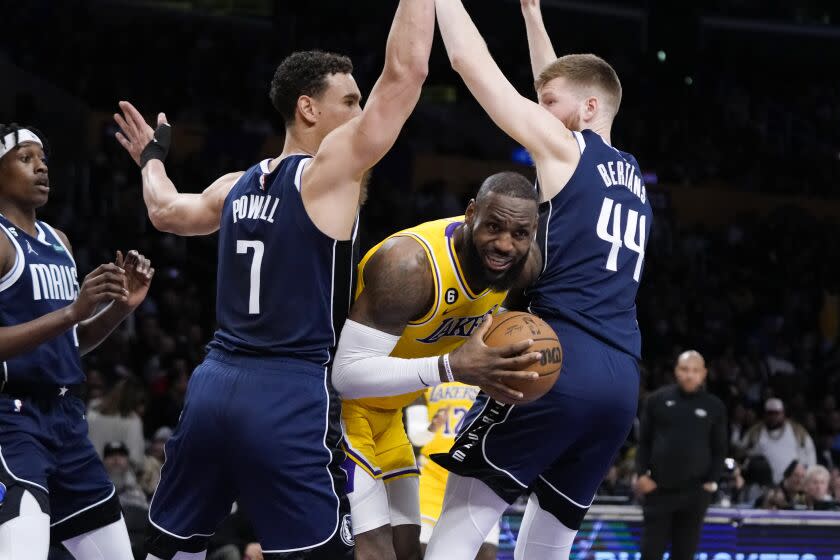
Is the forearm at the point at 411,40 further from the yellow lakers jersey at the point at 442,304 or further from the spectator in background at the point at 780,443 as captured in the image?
the spectator in background at the point at 780,443

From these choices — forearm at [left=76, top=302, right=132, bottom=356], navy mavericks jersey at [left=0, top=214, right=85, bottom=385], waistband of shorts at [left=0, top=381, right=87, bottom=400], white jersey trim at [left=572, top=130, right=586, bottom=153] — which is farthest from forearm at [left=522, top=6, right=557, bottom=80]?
waistband of shorts at [left=0, top=381, right=87, bottom=400]

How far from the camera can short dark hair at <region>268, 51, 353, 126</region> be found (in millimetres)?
4398

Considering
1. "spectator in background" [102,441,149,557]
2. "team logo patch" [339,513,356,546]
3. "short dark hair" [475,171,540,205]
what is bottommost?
"spectator in background" [102,441,149,557]

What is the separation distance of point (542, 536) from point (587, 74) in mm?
1819

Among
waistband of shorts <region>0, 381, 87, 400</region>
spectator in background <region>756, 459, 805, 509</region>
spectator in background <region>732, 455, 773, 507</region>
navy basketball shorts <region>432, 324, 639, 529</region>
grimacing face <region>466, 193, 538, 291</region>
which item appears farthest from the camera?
spectator in background <region>732, 455, 773, 507</region>

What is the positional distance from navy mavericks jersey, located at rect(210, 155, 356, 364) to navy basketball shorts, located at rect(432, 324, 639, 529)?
70 centimetres

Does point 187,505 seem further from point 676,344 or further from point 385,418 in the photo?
point 676,344

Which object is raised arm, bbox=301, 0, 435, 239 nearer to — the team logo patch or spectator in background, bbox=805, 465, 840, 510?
the team logo patch

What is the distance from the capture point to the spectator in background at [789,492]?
10.4m

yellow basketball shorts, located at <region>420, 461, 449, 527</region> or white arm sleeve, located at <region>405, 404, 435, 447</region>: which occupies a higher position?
white arm sleeve, located at <region>405, 404, 435, 447</region>

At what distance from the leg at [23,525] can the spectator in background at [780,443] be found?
877 centimetres

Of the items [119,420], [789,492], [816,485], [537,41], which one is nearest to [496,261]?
[537,41]

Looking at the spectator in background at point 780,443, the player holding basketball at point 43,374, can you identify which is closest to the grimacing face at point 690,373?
the spectator in background at point 780,443

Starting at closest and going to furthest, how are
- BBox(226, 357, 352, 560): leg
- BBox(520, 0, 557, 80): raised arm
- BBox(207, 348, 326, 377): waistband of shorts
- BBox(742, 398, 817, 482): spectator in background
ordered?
1. BBox(226, 357, 352, 560): leg
2. BBox(207, 348, 326, 377): waistband of shorts
3. BBox(520, 0, 557, 80): raised arm
4. BBox(742, 398, 817, 482): spectator in background
